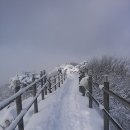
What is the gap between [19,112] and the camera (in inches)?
223

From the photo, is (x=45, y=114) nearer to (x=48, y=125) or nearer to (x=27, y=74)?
(x=48, y=125)

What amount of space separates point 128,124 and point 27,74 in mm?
47847

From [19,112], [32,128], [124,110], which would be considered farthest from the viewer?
[124,110]

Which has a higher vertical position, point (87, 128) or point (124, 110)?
point (87, 128)

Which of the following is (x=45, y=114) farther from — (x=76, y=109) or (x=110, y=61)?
(x=110, y=61)

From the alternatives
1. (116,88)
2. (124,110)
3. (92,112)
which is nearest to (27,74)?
(116,88)

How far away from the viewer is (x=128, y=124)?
11586mm

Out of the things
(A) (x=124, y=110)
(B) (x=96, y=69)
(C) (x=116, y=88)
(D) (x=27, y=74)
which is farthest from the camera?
(D) (x=27, y=74)

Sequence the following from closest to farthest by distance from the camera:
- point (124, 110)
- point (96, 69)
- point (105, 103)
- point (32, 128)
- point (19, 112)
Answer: point (19, 112) < point (105, 103) < point (32, 128) < point (124, 110) < point (96, 69)

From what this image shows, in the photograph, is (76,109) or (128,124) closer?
(76,109)

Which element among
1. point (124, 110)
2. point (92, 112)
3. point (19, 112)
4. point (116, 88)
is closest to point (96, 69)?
point (116, 88)

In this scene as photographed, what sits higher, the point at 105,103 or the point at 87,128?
the point at 105,103

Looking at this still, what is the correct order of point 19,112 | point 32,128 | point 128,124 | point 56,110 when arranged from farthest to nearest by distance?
point 128,124, point 56,110, point 32,128, point 19,112

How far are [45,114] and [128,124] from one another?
4.24 meters
